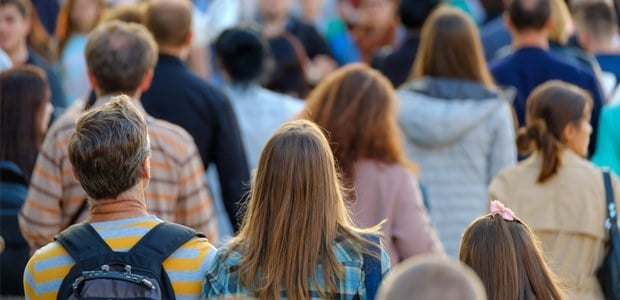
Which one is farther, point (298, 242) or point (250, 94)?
point (250, 94)

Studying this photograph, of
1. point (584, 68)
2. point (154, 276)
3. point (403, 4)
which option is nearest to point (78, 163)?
point (154, 276)

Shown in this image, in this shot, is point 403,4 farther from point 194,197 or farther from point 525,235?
point 525,235

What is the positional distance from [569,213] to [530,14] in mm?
2514

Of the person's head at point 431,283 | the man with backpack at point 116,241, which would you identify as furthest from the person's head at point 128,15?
the person's head at point 431,283

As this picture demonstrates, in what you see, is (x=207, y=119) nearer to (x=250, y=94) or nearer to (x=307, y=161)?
(x=250, y=94)

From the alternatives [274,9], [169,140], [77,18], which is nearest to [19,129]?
[169,140]

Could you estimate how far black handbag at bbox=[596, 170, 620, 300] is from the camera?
5.73 m

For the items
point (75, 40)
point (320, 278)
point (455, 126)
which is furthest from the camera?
point (75, 40)

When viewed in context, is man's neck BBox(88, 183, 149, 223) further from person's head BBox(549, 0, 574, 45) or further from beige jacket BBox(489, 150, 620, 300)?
person's head BBox(549, 0, 574, 45)

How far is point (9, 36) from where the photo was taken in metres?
8.72

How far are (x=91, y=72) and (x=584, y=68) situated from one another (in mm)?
3454

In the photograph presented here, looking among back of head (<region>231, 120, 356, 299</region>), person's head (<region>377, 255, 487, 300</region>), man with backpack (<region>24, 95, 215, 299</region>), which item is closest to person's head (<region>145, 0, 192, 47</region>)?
man with backpack (<region>24, 95, 215, 299</region>)

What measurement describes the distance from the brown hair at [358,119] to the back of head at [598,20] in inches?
123

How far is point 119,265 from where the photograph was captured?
400 centimetres
